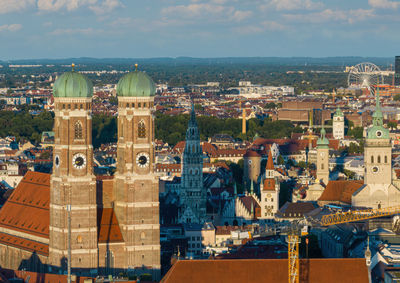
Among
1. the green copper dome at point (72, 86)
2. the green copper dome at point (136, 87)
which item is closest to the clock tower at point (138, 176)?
the green copper dome at point (136, 87)

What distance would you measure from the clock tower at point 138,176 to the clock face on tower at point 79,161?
315 cm

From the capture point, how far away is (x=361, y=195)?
120375 millimetres

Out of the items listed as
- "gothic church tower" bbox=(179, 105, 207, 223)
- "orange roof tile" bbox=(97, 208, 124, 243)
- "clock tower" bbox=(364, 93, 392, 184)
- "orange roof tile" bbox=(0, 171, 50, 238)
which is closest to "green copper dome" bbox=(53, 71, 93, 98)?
"orange roof tile" bbox=(97, 208, 124, 243)

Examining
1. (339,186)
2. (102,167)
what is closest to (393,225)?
(339,186)

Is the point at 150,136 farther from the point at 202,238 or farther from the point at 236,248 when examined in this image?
the point at 202,238

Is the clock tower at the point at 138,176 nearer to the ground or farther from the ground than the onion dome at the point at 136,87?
nearer to the ground

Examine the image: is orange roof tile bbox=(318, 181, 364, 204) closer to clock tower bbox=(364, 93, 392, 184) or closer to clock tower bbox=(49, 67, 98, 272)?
clock tower bbox=(364, 93, 392, 184)

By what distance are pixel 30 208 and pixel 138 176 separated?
11376 millimetres

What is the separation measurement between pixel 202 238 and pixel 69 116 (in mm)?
28543

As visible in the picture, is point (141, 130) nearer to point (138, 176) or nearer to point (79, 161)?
point (138, 176)

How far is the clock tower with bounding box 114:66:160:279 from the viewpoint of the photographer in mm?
88625

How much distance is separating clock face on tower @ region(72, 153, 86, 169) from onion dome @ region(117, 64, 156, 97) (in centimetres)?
534

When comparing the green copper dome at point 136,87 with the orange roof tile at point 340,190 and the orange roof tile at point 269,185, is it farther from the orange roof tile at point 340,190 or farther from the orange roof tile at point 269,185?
the orange roof tile at point 269,185

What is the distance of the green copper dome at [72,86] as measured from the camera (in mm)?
86875
